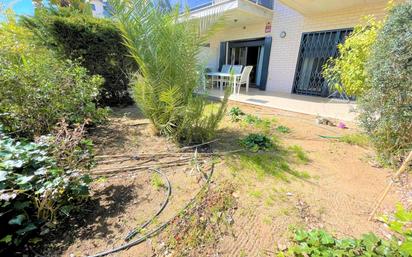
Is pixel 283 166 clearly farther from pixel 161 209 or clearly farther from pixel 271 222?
pixel 161 209

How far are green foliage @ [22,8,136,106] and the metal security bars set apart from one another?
5.42 meters

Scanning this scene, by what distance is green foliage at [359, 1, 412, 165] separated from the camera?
2.07m

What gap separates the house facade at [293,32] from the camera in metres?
5.18

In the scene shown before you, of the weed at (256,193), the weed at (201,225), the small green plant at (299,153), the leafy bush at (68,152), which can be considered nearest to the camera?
the weed at (201,225)

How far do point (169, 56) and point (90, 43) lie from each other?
2.73 meters

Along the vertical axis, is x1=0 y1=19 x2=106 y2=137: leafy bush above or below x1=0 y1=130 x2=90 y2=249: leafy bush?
above

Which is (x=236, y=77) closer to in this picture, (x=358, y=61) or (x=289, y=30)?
(x=289, y=30)

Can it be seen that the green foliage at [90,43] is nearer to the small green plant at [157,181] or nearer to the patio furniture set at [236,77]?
the small green plant at [157,181]

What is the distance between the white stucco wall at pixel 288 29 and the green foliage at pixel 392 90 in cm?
358

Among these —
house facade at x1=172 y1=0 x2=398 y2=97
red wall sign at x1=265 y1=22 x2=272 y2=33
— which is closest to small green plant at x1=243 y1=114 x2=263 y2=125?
house facade at x1=172 y1=0 x2=398 y2=97

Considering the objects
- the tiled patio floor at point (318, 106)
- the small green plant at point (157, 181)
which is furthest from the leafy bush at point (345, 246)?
the tiled patio floor at point (318, 106)

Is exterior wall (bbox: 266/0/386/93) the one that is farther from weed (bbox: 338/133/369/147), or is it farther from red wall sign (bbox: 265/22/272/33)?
weed (bbox: 338/133/369/147)

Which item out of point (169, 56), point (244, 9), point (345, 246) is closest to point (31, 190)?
point (169, 56)

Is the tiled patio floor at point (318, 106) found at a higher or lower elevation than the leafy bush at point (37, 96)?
lower
